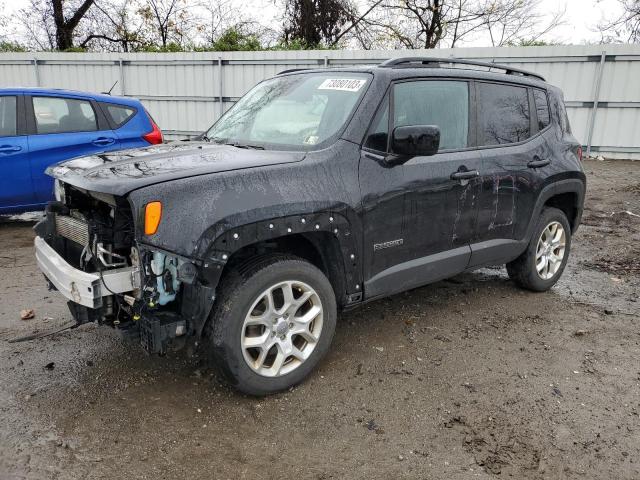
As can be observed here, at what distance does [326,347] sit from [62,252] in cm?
176

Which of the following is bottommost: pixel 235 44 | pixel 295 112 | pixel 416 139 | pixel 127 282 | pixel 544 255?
pixel 544 255

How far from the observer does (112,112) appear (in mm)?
6867

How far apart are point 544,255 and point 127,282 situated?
12.4ft

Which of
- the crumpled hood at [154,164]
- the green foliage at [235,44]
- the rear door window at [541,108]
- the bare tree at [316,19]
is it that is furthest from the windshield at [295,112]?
the bare tree at [316,19]

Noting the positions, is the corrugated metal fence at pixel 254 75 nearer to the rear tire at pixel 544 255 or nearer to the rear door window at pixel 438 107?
the rear tire at pixel 544 255

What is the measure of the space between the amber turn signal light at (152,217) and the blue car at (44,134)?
3.88 m

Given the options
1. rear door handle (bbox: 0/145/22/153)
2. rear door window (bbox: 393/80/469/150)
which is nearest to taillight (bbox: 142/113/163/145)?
rear door handle (bbox: 0/145/22/153)

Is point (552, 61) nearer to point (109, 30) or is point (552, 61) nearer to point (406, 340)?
point (406, 340)

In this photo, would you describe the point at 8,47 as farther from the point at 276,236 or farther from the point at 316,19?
the point at 276,236

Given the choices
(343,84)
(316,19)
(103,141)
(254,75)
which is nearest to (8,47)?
(316,19)

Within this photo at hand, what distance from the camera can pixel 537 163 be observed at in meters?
4.45

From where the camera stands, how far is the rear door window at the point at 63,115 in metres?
6.44

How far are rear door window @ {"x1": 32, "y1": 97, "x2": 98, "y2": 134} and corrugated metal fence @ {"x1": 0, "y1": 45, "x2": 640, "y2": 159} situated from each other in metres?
7.15

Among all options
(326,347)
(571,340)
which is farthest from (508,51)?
(326,347)
